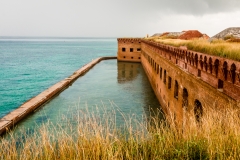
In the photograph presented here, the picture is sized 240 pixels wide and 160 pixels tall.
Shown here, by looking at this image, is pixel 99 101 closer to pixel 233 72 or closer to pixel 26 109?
pixel 26 109

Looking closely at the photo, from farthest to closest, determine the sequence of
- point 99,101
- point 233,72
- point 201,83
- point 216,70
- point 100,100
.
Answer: point 100,100
point 99,101
point 201,83
point 216,70
point 233,72

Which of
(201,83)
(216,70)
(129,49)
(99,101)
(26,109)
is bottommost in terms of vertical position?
(99,101)

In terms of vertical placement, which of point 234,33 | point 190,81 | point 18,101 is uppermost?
point 234,33

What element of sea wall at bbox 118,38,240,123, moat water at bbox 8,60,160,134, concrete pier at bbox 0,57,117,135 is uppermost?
sea wall at bbox 118,38,240,123

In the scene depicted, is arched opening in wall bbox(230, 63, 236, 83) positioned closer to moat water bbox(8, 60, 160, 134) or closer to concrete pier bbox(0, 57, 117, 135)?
moat water bbox(8, 60, 160, 134)

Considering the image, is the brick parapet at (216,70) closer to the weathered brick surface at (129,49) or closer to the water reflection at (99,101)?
the water reflection at (99,101)

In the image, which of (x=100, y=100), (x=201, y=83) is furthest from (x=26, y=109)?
(x=201, y=83)

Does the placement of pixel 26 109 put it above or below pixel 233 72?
below

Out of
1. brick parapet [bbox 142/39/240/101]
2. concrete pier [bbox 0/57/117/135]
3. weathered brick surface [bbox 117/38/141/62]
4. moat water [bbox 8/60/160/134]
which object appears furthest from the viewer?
weathered brick surface [bbox 117/38/141/62]

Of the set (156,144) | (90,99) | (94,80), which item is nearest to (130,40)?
(94,80)

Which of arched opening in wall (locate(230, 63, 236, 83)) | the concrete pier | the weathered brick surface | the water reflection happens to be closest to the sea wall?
arched opening in wall (locate(230, 63, 236, 83))

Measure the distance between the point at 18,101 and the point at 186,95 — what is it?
14498mm

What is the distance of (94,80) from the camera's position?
27.0 m

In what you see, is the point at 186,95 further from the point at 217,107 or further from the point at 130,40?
the point at 130,40
